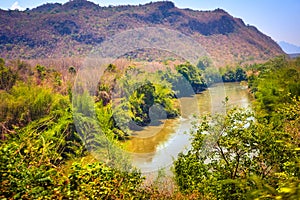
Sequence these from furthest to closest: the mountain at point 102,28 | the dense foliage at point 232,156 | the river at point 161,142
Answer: the mountain at point 102,28 < the river at point 161,142 < the dense foliage at point 232,156

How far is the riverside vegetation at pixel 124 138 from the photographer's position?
3.57 meters

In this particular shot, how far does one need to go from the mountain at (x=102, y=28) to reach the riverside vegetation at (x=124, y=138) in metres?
39.3

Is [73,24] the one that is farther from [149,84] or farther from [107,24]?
Answer: [149,84]

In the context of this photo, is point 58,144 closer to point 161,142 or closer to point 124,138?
point 124,138

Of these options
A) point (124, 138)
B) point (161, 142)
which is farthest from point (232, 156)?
point (124, 138)

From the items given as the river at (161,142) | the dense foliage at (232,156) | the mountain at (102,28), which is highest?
the mountain at (102,28)

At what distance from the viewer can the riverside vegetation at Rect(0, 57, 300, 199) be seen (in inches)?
141

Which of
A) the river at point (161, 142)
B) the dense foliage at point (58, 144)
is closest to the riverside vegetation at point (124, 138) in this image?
the dense foliage at point (58, 144)

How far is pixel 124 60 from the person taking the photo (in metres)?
25.0

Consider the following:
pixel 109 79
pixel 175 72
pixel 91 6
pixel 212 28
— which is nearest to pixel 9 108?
pixel 109 79

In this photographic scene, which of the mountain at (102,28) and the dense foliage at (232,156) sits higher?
the mountain at (102,28)

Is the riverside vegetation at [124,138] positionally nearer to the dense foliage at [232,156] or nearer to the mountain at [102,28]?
the dense foliage at [232,156]

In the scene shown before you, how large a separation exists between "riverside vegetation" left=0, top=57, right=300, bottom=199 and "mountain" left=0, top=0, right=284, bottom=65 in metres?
39.3

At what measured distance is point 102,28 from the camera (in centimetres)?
8506
